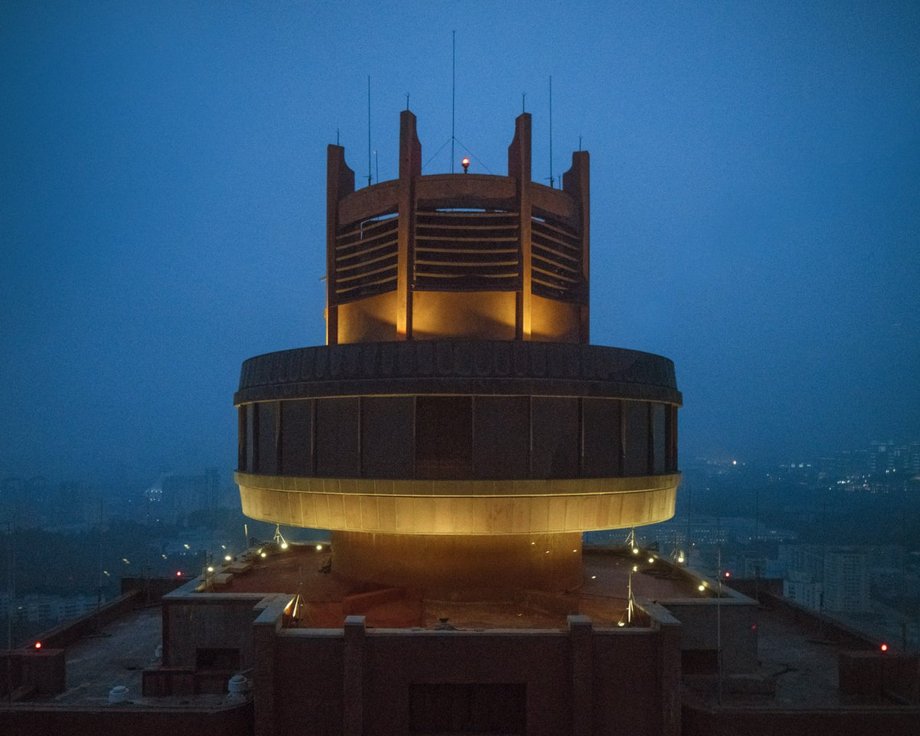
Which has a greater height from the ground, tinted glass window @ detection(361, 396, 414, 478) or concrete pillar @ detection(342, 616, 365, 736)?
tinted glass window @ detection(361, 396, 414, 478)

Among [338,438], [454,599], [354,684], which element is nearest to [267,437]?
[338,438]

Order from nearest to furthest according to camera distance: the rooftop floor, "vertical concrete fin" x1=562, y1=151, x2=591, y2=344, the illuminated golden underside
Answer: the rooftop floor < the illuminated golden underside < "vertical concrete fin" x1=562, y1=151, x2=591, y2=344

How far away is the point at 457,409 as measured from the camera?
18422 mm

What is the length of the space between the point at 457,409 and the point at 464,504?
242 cm

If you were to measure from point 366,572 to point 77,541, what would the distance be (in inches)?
2648

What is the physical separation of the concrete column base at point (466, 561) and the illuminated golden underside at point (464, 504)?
3.34ft

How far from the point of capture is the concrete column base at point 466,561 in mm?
19109

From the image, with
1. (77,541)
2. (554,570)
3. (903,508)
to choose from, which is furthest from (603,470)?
(77,541)

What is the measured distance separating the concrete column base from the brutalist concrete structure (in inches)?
1.6

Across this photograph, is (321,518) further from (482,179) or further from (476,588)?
(482,179)

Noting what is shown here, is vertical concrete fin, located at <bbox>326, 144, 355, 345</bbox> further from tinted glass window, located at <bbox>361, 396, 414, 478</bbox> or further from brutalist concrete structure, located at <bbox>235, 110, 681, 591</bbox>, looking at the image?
tinted glass window, located at <bbox>361, 396, 414, 478</bbox>

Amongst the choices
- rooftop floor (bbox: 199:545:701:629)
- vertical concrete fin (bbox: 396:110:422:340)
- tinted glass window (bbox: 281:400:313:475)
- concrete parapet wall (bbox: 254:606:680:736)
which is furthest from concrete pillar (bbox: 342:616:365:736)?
vertical concrete fin (bbox: 396:110:422:340)

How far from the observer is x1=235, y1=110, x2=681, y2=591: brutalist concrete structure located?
1822 cm

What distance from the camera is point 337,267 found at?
77.5 ft
